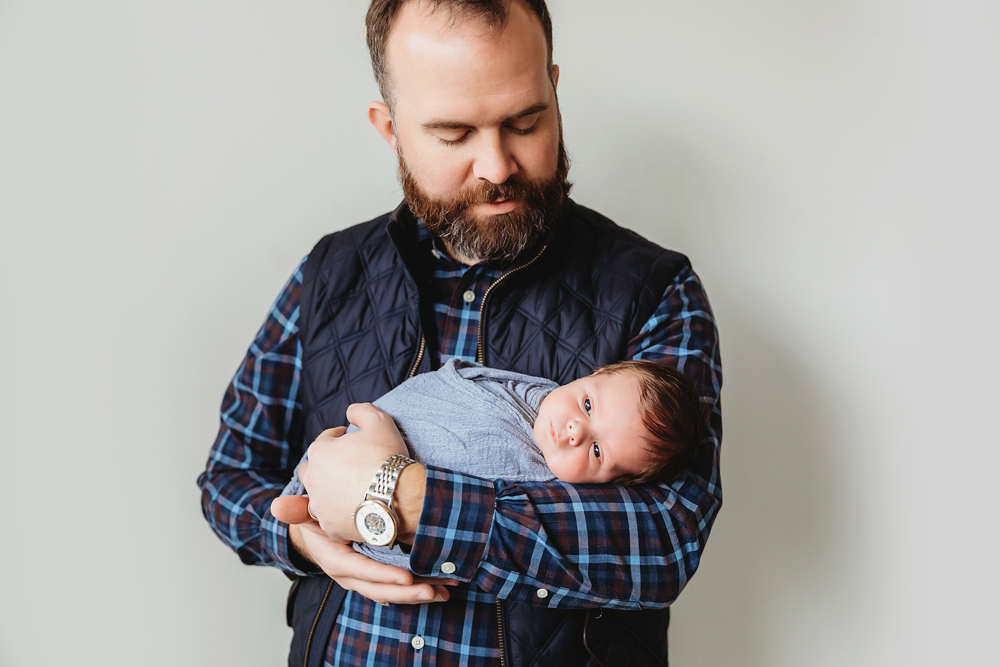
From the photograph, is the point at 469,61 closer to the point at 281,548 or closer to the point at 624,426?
the point at 624,426

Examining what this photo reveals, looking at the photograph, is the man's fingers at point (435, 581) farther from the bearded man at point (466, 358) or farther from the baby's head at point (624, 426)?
the baby's head at point (624, 426)

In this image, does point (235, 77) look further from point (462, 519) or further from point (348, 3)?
point (462, 519)

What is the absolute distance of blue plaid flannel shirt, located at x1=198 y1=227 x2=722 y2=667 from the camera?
142cm

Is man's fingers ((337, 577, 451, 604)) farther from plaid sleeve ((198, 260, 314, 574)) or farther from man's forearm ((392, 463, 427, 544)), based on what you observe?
plaid sleeve ((198, 260, 314, 574))

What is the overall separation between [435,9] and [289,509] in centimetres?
113

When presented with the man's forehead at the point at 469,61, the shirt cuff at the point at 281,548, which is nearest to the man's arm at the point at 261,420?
the shirt cuff at the point at 281,548

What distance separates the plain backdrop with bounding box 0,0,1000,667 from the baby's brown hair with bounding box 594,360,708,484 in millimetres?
877

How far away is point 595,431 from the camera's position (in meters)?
1.56

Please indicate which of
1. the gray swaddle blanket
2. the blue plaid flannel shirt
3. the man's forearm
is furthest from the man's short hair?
the man's forearm

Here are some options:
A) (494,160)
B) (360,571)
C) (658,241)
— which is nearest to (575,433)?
(360,571)

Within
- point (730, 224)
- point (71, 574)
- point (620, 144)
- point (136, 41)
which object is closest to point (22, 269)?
point (136, 41)

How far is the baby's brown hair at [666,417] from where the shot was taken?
1509 millimetres

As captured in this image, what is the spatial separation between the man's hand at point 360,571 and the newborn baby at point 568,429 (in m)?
0.03

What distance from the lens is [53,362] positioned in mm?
2234
